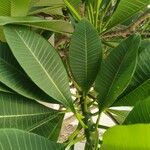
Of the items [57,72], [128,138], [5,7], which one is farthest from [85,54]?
[128,138]

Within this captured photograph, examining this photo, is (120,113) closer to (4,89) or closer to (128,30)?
(128,30)

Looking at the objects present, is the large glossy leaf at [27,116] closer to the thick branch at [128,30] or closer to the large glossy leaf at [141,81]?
the large glossy leaf at [141,81]

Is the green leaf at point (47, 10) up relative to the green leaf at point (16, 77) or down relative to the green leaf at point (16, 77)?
up

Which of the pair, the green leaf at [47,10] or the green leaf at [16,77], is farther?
the green leaf at [47,10]

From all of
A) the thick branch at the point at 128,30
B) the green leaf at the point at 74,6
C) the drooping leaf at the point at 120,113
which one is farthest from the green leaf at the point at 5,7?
the drooping leaf at the point at 120,113

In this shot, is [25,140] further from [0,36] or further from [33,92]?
[0,36]
